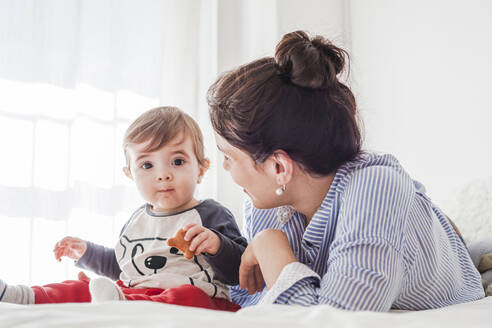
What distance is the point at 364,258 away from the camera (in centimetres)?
79

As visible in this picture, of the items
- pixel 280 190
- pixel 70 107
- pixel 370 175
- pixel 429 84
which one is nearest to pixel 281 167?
pixel 280 190

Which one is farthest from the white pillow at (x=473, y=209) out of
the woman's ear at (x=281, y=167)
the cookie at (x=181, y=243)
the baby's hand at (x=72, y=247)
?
the baby's hand at (x=72, y=247)

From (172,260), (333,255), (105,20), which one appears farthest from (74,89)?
(333,255)

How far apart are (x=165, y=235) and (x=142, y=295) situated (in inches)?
10.7

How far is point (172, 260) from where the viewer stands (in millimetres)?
1204

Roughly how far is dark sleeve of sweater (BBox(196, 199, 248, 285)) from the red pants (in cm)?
7

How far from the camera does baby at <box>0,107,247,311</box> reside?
112 cm

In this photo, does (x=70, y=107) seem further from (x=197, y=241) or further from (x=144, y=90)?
(x=197, y=241)

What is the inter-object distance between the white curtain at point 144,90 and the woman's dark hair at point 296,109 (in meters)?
1.04

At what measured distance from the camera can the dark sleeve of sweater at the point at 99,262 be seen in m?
1.35

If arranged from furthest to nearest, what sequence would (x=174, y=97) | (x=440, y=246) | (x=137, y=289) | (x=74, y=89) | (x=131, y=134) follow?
(x=174, y=97) < (x=74, y=89) < (x=131, y=134) < (x=137, y=289) < (x=440, y=246)

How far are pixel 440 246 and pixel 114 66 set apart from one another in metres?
1.46

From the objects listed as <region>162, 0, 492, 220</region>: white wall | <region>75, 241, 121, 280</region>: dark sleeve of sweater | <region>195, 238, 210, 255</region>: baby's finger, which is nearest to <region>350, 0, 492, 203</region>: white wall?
<region>162, 0, 492, 220</region>: white wall

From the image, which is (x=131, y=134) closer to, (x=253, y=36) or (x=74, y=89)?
(x=74, y=89)
